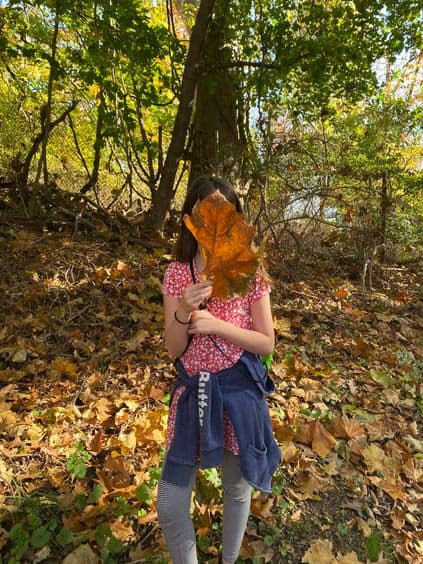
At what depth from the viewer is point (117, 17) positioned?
4.31 metres

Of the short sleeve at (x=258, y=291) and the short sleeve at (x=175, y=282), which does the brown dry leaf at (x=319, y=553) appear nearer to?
the short sleeve at (x=258, y=291)

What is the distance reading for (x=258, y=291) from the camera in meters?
1.50

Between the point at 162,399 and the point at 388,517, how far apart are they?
1.63 meters

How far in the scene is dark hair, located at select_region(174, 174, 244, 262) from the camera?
1.46m

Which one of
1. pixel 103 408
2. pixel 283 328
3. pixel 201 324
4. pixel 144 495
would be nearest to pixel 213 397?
pixel 201 324


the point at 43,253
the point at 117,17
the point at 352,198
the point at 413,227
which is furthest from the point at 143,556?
the point at 413,227

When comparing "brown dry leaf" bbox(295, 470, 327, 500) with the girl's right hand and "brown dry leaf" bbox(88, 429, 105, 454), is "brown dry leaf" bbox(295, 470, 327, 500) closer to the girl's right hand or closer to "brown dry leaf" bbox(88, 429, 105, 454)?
"brown dry leaf" bbox(88, 429, 105, 454)

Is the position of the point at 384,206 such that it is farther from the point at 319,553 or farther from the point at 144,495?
the point at 144,495

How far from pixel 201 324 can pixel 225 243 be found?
1.19ft

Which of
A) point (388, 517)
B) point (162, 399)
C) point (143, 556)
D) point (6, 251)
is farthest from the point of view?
point (6, 251)

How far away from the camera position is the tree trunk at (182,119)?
443 centimetres

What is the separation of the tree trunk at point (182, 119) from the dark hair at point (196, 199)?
3686mm

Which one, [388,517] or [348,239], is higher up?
[348,239]

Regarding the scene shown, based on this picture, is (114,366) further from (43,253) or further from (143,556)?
(43,253)
